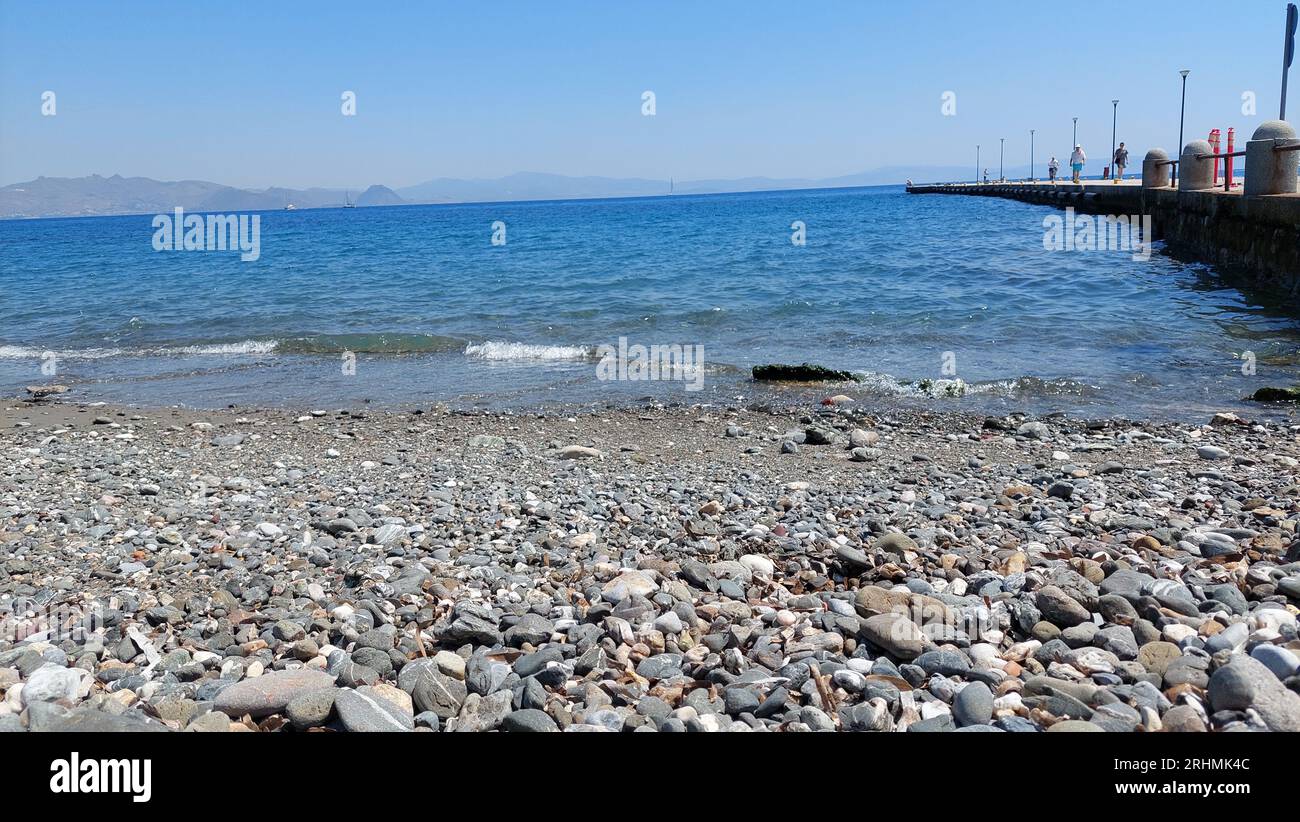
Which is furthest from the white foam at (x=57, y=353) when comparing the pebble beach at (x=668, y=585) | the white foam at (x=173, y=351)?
the pebble beach at (x=668, y=585)

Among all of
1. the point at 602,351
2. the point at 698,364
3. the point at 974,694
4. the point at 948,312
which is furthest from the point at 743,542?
the point at 948,312

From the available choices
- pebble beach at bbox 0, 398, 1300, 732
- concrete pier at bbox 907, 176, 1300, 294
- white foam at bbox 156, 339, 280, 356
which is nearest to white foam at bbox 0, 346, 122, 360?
white foam at bbox 156, 339, 280, 356

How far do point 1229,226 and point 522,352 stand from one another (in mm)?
15582

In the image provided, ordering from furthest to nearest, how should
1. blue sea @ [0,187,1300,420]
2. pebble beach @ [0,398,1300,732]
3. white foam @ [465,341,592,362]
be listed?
white foam @ [465,341,592,362]
blue sea @ [0,187,1300,420]
pebble beach @ [0,398,1300,732]

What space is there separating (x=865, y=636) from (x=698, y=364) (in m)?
8.80

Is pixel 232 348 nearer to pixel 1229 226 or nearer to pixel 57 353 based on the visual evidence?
pixel 57 353

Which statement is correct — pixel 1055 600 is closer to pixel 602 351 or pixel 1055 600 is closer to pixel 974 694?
pixel 974 694

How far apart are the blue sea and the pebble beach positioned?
2.78 metres

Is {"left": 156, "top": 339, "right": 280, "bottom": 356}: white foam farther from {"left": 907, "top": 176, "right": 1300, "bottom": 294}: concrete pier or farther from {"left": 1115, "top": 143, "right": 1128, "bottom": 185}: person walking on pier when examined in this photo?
{"left": 1115, "top": 143, "right": 1128, "bottom": 185}: person walking on pier

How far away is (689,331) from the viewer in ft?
50.0

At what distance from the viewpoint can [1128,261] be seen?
2245 centimetres

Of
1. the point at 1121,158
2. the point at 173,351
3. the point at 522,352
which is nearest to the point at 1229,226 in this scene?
the point at 522,352

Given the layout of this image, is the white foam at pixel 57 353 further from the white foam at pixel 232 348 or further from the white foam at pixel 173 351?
the white foam at pixel 232 348

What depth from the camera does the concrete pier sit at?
1577 centimetres
